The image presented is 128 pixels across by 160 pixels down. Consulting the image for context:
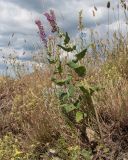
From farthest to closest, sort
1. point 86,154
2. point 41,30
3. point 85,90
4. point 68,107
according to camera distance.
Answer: point 41,30
point 68,107
point 85,90
point 86,154

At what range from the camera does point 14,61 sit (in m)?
8.15

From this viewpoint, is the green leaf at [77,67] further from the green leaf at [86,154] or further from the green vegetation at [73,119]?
the green leaf at [86,154]

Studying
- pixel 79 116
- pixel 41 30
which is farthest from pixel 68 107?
pixel 41 30

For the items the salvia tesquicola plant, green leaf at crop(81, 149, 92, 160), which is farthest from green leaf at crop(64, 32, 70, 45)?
green leaf at crop(81, 149, 92, 160)

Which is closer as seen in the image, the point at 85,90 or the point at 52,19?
the point at 85,90

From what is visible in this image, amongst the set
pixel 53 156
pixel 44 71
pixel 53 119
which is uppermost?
pixel 44 71

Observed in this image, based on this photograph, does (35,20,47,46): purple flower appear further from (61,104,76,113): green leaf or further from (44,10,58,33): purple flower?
(61,104,76,113): green leaf

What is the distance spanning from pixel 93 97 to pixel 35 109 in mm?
946

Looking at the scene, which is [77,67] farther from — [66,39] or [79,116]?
[79,116]

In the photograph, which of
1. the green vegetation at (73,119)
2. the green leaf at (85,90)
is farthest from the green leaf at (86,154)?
the green leaf at (85,90)

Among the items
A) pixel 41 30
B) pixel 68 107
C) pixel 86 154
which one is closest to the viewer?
pixel 86 154

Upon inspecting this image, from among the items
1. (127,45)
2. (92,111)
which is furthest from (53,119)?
(127,45)

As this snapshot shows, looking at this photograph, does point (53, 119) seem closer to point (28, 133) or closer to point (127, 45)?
point (28, 133)

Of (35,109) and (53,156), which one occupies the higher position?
(35,109)
